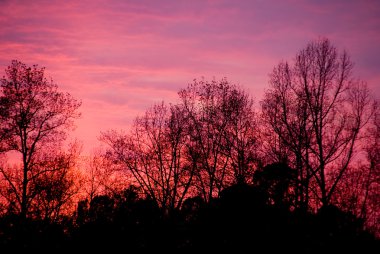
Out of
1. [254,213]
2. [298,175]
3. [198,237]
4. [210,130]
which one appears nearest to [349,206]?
[298,175]

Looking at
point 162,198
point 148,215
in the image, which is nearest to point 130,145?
point 162,198

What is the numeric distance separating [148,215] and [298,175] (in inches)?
526

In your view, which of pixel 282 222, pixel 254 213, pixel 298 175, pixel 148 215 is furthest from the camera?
pixel 298 175

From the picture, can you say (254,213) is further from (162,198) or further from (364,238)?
(162,198)

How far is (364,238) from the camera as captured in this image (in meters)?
18.3

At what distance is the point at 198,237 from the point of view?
71.8 ft

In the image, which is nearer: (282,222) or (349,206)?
(282,222)

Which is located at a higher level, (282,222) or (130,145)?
(130,145)

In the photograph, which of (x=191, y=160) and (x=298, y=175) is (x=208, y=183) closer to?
(x=191, y=160)

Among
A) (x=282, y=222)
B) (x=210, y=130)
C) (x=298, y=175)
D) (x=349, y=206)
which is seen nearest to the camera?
(x=282, y=222)

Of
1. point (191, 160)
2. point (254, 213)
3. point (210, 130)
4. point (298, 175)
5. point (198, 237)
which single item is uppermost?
point (210, 130)

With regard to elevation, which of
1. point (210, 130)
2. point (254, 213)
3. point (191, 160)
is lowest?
point (254, 213)

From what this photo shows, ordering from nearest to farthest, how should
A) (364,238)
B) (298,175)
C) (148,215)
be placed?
(364,238)
(148,215)
(298,175)

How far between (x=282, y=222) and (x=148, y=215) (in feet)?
35.6
